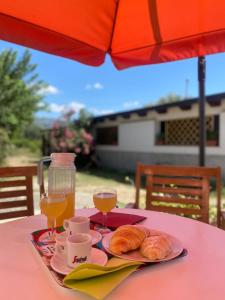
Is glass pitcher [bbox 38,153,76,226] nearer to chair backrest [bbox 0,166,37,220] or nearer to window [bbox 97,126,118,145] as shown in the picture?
chair backrest [bbox 0,166,37,220]

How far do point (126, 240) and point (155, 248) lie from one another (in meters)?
0.11

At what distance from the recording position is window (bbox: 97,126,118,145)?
38.9ft

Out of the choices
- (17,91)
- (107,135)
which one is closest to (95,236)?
(17,91)

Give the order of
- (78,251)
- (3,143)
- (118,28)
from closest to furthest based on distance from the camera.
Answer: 1. (78,251)
2. (118,28)
3. (3,143)

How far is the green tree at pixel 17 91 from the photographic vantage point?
980 cm

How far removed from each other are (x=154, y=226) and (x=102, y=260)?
0.49 metres

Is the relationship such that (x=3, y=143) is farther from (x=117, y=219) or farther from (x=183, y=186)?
(x=117, y=219)

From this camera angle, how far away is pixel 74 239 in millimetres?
877

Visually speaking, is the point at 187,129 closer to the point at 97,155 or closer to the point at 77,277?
the point at 97,155

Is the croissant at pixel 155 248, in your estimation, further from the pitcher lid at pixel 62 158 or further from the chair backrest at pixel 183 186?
the chair backrest at pixel 183 186

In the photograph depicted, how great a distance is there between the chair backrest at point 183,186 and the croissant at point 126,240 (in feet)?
3.45

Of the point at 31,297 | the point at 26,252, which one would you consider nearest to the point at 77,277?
the point at 31,297

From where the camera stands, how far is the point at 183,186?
84.4 inches

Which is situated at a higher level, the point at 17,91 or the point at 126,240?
the point at 17,91
